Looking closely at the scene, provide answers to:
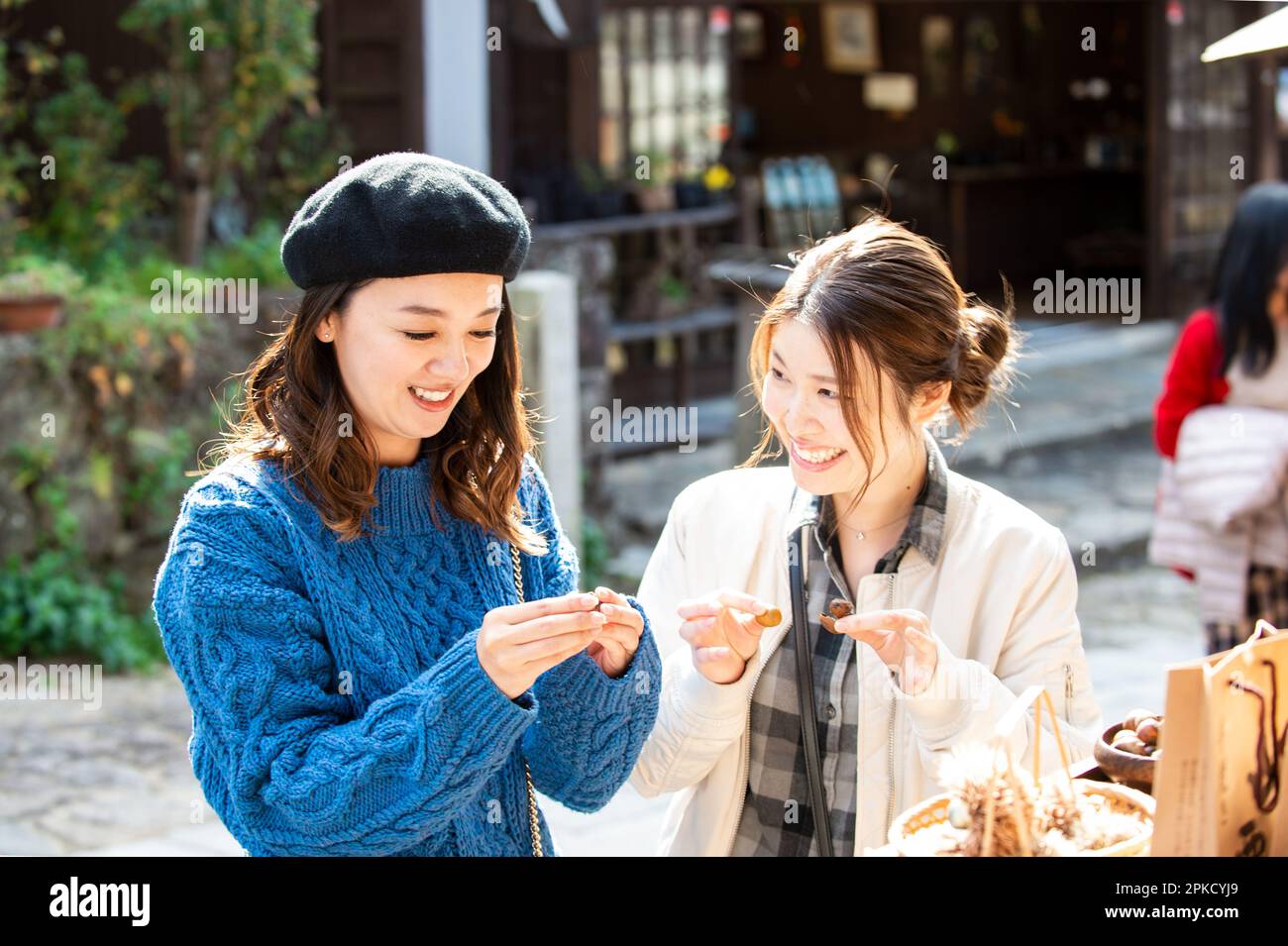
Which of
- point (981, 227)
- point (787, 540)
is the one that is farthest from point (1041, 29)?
point (787, 540)

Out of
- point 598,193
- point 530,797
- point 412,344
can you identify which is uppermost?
point 598,193

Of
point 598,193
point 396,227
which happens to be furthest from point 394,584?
point 598,193

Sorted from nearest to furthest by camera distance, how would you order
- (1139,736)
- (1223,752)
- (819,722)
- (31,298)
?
(1223,752), (1139,736), (819,722), (31,298)

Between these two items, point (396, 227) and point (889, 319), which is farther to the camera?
point (889, 319)

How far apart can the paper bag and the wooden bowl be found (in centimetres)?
20

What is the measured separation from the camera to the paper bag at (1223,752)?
1637 mm

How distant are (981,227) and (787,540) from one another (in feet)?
37.8

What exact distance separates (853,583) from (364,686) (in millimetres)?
801

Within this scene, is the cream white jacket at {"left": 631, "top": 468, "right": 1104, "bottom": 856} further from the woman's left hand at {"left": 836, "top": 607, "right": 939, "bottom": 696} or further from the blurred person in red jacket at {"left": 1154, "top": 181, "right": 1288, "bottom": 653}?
the blurred person in red jacket at {"left": 1154, "top": 181, "right": 1288, "bottom": 653}

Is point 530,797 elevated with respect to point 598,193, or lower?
lower

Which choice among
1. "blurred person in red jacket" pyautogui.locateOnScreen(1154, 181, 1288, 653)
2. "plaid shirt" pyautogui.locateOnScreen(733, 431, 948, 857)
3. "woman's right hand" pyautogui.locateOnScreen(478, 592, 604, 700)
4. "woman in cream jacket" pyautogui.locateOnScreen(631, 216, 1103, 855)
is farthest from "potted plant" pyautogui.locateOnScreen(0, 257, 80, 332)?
"woman's right hand" pyautogui.locateOnScreen(478, 592, 604, 700)

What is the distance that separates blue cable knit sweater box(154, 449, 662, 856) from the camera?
5.91ft

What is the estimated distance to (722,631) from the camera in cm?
217

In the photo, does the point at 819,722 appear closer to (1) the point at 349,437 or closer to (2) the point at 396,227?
(1) the point at 349,437
